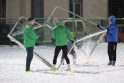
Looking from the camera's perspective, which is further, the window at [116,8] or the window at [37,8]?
the window at [116,8]

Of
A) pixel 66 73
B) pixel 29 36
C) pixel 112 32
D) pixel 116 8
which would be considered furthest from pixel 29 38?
pixel 116 8

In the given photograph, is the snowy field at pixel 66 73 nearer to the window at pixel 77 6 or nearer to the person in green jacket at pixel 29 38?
the person in green jacket at pixel 29 38

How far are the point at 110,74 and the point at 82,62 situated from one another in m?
3.51

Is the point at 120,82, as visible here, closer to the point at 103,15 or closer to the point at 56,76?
the point at 56,76

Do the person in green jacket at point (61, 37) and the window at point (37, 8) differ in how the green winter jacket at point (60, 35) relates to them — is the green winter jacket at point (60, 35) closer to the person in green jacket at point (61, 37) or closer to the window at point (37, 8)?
the person in green jacket at point (61, 37)

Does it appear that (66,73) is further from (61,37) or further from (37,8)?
(37,8)

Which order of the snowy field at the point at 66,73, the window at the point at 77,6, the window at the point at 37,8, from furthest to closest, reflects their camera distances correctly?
the window at the point at 77,6 → the window at the point at 37,8 → the snowy field at the point at 66,73

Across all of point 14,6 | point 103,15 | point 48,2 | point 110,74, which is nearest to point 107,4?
point 103,15

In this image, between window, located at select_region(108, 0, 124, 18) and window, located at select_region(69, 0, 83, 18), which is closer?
window, located at select_region(69, 0, 83, 18)

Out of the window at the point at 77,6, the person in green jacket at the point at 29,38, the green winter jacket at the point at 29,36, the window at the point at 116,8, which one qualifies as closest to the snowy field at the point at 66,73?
the person in green jacket at the point at 29,38

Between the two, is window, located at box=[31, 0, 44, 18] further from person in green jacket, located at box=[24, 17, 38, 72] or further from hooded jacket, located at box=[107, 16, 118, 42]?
person in green jacket, located at box=[24, 17, 38, 72]

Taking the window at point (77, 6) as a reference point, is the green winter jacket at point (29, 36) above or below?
above

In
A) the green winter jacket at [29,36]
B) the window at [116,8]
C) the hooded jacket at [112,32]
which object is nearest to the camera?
the green winter jacket at [29,36]

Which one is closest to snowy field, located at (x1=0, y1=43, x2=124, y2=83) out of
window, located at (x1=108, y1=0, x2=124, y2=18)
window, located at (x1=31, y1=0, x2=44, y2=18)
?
window, located at (x1=31, y1=0, x2=44, y2=18)
